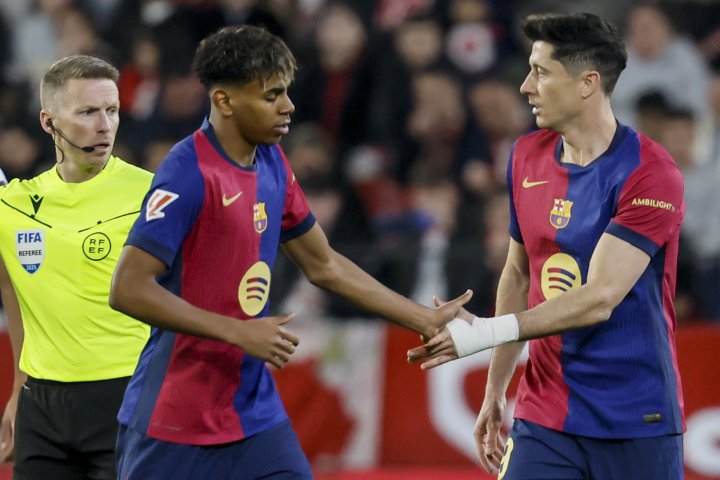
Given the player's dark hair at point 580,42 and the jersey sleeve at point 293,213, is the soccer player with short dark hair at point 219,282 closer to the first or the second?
the jersey sleeve at point 293,213

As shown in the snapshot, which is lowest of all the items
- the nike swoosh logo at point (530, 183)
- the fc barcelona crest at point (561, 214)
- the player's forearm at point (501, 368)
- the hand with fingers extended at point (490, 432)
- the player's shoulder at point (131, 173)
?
the hand with fingers extended at point (490, 432)

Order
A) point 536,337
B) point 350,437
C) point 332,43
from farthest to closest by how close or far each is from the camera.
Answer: point 332,43 < point 350,437 < point 536,337

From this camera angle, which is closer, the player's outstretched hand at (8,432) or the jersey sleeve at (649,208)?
the jersey sleeve at (649,208)

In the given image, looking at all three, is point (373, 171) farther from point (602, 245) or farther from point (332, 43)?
point (602, 245)

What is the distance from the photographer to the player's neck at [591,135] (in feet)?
17.2

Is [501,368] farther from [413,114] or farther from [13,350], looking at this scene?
[413,114]

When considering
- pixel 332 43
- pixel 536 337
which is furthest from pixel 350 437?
pixel 536 337

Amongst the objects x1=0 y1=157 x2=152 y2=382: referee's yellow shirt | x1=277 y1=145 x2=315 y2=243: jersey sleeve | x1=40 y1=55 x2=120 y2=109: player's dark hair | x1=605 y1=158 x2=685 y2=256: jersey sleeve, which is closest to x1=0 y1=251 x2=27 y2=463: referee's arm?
x1=0 y1=157 x2=152 y2=382: referee's yellow shirt

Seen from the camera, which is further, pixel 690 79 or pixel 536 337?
pixel 690 79

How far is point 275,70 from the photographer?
4777 mm

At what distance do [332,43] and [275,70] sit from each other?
254 inches

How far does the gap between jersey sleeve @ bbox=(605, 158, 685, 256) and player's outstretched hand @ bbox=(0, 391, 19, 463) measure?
2.64 metres

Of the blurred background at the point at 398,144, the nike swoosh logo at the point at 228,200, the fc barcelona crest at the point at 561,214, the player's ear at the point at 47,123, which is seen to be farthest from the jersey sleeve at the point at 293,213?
the blurred background at the point at 398,144

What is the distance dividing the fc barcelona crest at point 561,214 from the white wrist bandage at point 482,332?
0.39m
